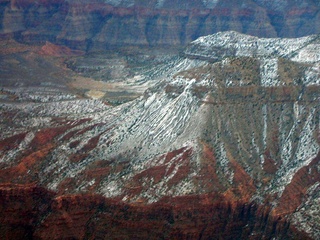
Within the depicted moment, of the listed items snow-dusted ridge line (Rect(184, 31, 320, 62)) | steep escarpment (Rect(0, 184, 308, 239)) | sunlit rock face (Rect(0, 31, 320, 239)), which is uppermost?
snow-dusted ridge line (Rect(184, 31, 320, 62))

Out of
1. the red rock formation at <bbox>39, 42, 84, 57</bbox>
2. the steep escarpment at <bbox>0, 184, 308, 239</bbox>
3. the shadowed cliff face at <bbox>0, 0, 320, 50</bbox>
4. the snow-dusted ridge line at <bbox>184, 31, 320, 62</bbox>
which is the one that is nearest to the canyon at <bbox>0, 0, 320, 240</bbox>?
the steep escarpment at <bbox>0, 184, 308, 239</bbox>

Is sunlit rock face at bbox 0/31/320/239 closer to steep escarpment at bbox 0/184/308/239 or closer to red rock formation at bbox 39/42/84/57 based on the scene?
steep escarpment at bbox 0/184/308/239

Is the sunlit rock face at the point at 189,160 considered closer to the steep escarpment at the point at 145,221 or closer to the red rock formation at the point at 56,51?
the steep escarpment at the point at 145,221

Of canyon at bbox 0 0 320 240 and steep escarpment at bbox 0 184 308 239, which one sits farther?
canyon at bbox 0 0 320 240

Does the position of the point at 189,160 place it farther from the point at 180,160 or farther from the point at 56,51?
the point at 56,51

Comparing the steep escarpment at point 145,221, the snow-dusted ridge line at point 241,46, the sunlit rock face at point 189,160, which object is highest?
the snow-dusted ridge line at point 241,46

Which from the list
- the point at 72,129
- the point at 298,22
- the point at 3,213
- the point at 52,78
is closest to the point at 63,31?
the point at 52,78

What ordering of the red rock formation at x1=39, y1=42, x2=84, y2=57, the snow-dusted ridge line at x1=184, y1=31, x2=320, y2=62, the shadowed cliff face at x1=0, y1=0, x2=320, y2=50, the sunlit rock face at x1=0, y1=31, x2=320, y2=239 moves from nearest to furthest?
the sunlit rock face at x1=0, y1=31, x2=320, y2=239
the snow-dusted ridge line at x1=184, y1=31, x2=320, y2=62
the red rock formation at x1=39, y1=42, x2=84, y2=57
the shadowed cliff face at x1=0, y1=0, x2=320, y2=50

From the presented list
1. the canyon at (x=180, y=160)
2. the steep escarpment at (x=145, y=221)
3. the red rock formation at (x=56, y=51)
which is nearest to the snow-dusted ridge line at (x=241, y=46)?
the canyon at (x=180, y=160)
